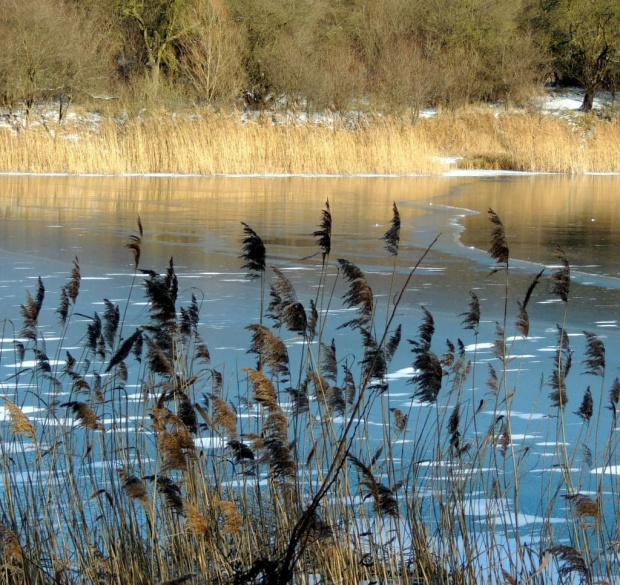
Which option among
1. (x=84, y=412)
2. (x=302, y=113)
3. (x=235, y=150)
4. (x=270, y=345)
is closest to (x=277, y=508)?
(x=270, y=345)

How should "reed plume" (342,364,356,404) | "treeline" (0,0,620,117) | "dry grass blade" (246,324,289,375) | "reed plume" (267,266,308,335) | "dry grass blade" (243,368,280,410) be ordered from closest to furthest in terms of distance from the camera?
1. "dry grass blade" (243,368,280,410)
2. "dry grass blade" (246,324,289,375)
3. "reed plume" (267,266,308,335)
4. "reed plume" (342,364,356,404)
5. "treeline" (0,0,620,117)

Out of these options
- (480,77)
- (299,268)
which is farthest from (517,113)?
(299,268)

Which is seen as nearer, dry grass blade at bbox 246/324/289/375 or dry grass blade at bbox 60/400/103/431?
dry grass blade at bbox 60/400/103/431

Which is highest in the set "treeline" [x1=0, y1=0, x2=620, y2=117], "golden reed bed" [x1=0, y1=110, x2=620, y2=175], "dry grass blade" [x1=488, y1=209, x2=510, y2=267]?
"treeline" [x1=0, y1=0, x2=620, y2=117]

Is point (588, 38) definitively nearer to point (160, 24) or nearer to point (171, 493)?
point (160, 24)

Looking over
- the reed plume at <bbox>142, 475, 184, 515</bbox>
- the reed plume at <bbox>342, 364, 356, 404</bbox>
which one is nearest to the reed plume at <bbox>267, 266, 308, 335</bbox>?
the reed plume at <bbox>342, 364, 356, 404</bbox>

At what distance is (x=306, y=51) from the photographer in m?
36.0

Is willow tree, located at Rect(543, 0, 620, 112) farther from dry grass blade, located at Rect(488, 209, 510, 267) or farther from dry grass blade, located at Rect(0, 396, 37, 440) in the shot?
dry grass blade, located at Rect(0, 396, 37, 440)

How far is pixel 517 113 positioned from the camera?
38031 millimetres

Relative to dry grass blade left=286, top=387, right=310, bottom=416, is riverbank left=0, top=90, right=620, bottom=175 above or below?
above

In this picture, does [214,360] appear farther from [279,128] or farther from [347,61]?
[347,61]

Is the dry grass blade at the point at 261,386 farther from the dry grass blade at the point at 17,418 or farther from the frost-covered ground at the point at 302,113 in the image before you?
the frost-covered ground at the point at 302,113

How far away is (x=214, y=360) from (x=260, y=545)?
2280 mm

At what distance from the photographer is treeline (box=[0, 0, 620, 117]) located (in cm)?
3206
